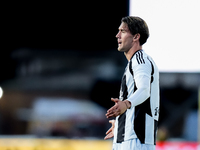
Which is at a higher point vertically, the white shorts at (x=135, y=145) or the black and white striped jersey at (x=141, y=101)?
the black and white striped jersey at (x=141, y=101)

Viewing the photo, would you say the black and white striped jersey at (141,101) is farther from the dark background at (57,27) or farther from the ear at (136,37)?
the dark background at (57,27)

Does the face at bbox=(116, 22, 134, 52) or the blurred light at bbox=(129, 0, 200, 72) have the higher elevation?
the blurred light at bbox=(129, 0, 200, 72)

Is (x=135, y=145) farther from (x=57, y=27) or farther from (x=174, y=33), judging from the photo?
(x=57, y=27)

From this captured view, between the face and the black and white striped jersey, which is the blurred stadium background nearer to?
the face

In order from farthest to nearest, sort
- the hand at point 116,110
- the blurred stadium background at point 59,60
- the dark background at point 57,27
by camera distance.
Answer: the dark background at point 57,27
the blurred stadium background at point 59,60
the hand at point 116,110

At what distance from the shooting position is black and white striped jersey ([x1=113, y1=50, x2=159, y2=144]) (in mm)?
2439

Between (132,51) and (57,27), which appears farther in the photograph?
(57,27)

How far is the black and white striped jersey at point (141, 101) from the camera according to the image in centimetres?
244

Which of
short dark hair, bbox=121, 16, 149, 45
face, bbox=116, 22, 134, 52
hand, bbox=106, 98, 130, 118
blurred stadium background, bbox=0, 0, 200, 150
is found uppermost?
blurred stadium background, bbox=0, 0, 200, 150

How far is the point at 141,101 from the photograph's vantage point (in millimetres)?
2408

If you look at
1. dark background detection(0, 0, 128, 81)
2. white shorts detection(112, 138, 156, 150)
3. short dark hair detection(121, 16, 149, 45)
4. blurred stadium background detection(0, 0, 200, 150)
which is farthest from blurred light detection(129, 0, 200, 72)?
white shorts detection(112, 138, 156, 150)

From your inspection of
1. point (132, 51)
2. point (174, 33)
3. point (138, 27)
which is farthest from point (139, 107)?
point (174, 33)

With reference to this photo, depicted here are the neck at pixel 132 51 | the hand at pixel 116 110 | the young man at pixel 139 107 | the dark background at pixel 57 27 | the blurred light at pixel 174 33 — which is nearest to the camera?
the hand at pixel 116 110

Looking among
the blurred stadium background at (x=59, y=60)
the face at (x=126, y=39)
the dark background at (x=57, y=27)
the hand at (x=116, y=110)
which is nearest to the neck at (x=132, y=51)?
the face at (x=126, y=39)
